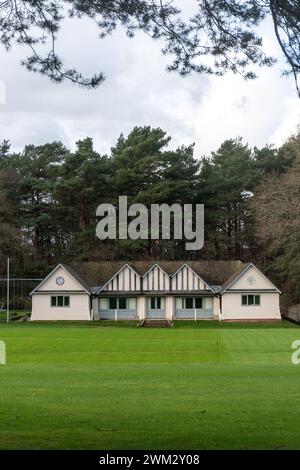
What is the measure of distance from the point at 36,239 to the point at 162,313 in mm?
19444

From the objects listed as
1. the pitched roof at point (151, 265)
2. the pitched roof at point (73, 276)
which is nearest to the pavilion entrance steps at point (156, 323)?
the pitched roof at point (151, 265)

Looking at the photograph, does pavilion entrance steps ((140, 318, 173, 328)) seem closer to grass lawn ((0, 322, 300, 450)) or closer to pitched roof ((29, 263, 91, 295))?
pitched roof ((29, 263, 91, 295))

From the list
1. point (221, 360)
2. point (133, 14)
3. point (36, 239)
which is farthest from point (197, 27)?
point (36, 239)

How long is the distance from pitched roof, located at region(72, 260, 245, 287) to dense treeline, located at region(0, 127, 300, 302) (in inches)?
125

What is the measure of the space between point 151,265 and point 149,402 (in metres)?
45.4

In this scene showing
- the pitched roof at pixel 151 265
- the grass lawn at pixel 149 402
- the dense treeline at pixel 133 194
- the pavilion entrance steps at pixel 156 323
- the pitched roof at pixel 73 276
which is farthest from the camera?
the dense treeline at pixel 133 194

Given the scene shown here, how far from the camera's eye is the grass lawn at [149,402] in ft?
27.6

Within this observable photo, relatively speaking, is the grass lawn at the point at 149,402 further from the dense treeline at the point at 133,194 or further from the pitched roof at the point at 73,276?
the dense treeline at the point at 133,194

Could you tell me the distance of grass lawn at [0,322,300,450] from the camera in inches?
331

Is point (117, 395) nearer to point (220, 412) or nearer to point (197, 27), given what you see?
point (220, 412)

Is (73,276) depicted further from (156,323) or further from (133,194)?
(133,194)

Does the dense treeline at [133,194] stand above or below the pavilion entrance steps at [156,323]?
above

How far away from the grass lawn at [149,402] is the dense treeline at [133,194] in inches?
1420

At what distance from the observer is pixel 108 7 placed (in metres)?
9.94
